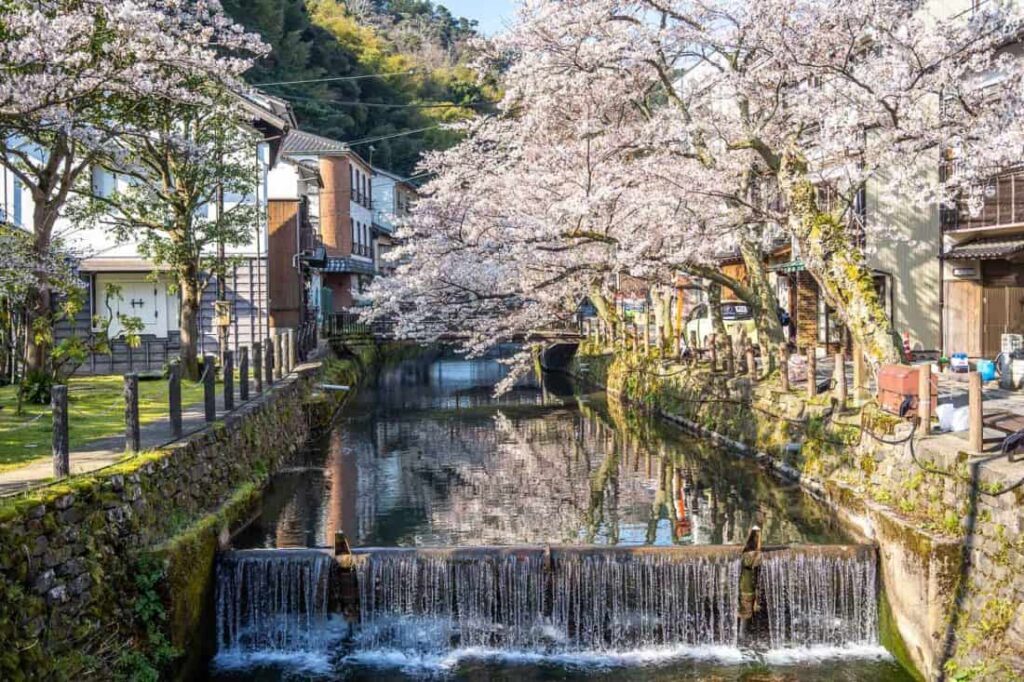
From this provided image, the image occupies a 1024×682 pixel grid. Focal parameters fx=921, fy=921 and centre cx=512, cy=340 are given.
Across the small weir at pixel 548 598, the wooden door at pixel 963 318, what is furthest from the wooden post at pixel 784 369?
the wooden door at pixel 963 318

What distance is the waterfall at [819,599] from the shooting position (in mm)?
10344

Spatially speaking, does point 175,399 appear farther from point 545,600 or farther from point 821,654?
point 821,654

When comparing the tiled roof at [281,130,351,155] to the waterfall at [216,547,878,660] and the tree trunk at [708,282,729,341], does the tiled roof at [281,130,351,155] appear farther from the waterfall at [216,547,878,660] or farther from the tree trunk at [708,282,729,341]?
the waterfall at [216,547,878,660]

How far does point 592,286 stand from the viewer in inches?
990

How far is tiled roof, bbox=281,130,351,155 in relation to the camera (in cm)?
4284

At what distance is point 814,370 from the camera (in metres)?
16.5

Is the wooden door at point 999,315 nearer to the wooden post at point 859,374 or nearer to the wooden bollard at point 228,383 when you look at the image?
the wooden post at point 859,374

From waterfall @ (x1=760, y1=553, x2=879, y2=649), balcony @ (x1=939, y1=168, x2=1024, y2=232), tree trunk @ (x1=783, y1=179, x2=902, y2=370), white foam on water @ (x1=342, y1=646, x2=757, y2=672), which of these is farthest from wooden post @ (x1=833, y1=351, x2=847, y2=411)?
balcony @ (x1=939, y1=168, x2=1024, y2=232)

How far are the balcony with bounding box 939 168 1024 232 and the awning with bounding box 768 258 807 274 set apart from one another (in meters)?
5.58

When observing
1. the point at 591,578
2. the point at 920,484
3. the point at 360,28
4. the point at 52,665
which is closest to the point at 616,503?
the point at 591,578

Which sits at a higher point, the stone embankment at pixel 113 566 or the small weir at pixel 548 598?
the stone embankment at pixel 113 566

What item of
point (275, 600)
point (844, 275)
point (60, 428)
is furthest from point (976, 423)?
point (60, 428)

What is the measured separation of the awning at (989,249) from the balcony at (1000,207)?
0.44 m

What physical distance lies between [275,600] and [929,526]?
722cm
